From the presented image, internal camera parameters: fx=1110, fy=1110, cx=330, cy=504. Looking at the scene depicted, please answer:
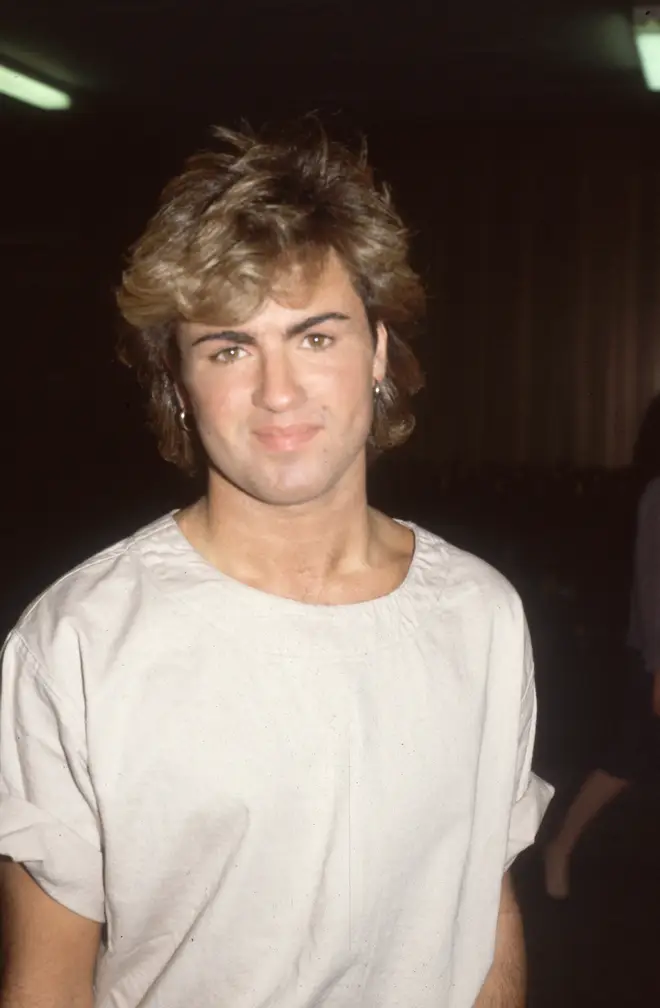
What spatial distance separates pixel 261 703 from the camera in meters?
1.14

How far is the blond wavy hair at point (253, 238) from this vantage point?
112cm

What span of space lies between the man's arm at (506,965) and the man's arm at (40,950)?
0.47 meters

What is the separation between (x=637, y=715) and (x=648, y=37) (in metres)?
2.53

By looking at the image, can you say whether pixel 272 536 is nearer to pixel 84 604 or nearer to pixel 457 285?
pixel 84 604

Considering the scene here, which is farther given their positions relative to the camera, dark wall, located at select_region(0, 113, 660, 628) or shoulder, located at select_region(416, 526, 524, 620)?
dark wall, located at select_region(0, 113, 660, 628)

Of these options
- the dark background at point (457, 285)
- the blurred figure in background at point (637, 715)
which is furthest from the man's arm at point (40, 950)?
the dark background at point (457, 285)

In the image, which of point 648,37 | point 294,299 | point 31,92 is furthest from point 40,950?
point 31,92

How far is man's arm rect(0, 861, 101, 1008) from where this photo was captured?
3.52 ft

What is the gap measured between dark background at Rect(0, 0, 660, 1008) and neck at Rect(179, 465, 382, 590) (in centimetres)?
307

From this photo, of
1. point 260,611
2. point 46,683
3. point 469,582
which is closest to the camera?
point 46,683

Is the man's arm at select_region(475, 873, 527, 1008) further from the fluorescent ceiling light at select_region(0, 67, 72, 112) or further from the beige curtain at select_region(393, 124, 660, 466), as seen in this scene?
the beige curtain at select_region(393, 124, 660, 466)

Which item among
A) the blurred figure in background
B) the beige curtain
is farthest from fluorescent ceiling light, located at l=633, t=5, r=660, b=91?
the blurred figure in background

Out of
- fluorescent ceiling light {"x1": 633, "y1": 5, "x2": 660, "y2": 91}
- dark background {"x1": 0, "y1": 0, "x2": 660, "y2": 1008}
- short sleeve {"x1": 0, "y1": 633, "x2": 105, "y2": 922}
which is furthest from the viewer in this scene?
dark background {"x1": 0, "y1": 0, "x2": 660, "y2": 1008}

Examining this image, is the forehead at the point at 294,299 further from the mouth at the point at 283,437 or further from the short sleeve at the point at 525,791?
the short sleeve at the point at 525,791
